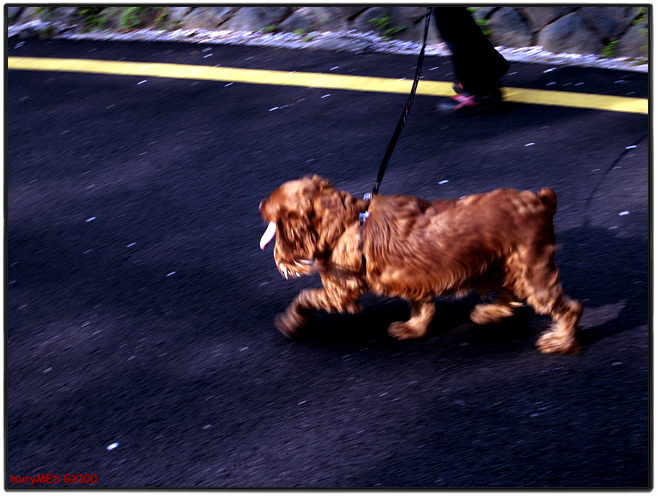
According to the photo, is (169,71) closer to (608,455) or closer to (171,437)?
(171,437)

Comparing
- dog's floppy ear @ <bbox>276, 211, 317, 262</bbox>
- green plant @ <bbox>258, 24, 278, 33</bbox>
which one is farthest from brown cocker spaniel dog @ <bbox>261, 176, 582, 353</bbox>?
green plant @ <bbox>258, 24, 278, 33</bbox>

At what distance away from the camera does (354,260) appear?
3.14 m

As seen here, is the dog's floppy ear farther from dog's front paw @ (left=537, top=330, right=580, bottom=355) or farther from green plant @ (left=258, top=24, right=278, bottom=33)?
green plant @ (left=258, top=24, right=278, bottom=33)

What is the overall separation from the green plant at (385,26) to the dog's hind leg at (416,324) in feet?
12.1

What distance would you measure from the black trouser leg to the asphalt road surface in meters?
0.29

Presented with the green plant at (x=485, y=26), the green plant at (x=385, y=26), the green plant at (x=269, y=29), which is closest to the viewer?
the green plant at (x=485, y=26)

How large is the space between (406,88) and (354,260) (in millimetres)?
2942

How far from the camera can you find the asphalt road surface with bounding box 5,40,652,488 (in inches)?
120

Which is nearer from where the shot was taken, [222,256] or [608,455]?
[608,455]

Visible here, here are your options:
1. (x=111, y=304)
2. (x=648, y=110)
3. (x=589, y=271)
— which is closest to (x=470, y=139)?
(x=648, y=110)

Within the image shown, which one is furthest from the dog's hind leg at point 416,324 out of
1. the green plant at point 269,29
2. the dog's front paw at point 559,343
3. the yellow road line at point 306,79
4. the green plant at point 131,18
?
the green plant at point 131,18

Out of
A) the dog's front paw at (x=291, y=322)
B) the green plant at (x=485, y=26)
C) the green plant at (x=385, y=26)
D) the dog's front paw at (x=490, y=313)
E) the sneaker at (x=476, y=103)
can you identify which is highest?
the green plant at (x=385, y=26)

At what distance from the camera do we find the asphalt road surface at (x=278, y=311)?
304 centimetres

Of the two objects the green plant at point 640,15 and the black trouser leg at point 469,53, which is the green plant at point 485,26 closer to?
the black trouser leg at point 469,53
